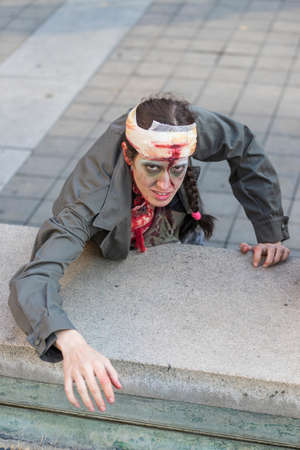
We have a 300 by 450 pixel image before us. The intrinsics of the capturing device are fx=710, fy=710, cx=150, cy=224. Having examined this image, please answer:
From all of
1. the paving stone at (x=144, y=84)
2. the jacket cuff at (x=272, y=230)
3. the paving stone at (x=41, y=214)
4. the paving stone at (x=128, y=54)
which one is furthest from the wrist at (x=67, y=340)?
the paving stone at (x=128, y=54)

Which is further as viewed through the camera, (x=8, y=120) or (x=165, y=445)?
(x=8, y=120)

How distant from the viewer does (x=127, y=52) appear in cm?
648

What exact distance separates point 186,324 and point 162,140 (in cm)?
64

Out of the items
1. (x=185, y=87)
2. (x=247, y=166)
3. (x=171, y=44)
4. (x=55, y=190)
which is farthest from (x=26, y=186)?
(x=171, y=44)

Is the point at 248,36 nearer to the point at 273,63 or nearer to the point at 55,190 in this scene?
the point at 273,63

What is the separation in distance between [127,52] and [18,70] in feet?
3.28

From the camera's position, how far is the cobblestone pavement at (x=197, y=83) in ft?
14.8

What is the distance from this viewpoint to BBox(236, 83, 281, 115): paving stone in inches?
212

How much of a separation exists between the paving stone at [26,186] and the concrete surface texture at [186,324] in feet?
5.70

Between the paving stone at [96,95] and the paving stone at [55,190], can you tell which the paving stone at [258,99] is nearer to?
the paving stone at [96,95]

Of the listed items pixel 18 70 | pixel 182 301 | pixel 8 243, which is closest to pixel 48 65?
pixel 18 70

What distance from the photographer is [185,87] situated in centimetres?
577

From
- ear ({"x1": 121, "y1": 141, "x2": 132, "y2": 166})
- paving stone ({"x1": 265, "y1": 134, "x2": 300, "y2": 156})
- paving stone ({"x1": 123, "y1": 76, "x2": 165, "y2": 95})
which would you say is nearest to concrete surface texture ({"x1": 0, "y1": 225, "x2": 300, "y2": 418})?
ear ({"x1": 121, "y1": 141, "x2": 132, "y2": 166})

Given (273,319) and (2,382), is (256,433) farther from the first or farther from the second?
(2,382)
